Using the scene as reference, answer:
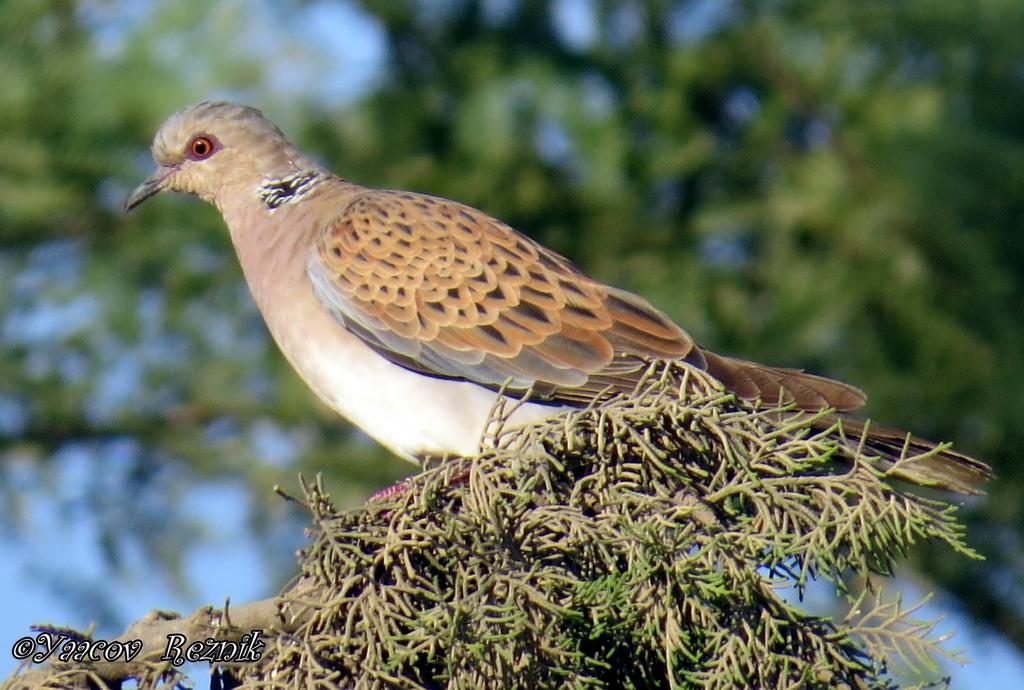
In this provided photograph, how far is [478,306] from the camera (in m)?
3.82

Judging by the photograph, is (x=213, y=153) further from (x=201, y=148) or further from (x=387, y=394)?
(x=387, y=394)

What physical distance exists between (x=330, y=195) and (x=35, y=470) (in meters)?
3.20

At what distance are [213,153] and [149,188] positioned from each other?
238mm

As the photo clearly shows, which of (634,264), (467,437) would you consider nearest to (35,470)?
(634,264)

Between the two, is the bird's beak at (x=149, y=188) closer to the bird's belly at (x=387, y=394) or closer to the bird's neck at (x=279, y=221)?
the bird's neck at (x=279, y=221)

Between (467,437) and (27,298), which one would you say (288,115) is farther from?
(467,437)

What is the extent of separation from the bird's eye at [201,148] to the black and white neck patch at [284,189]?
0.71ft

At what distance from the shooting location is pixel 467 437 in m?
3.58

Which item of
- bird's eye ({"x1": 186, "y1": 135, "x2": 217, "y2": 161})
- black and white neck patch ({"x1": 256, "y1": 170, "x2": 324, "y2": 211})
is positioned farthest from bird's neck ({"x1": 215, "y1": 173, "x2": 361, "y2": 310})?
bird's eye ({"x1": 186, "y1": 135, "x2": 217, "y2": 161})

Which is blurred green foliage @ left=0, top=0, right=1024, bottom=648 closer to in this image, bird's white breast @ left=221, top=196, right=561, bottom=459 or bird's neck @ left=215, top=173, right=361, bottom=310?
bird's neck @ left=215, top=173, right=361, bottom=310

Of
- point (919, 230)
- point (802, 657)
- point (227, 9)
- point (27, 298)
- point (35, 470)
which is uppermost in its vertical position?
point (227, 9)

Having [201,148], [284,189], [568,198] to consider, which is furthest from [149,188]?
[568,198]

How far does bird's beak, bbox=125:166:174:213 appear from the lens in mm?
4402

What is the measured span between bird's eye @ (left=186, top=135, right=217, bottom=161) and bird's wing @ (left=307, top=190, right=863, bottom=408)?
0.65 metres
